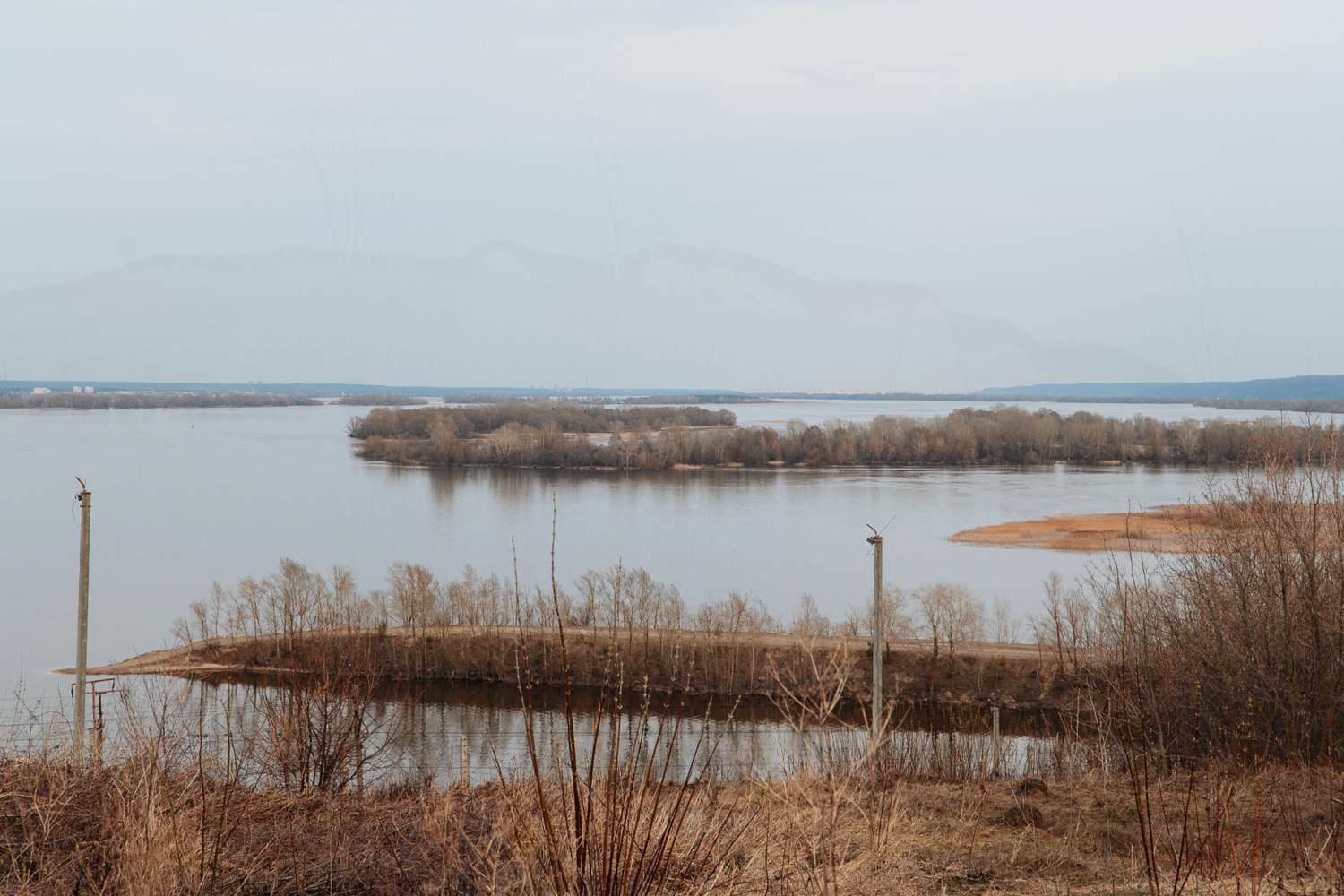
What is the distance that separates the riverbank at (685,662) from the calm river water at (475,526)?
10.6 feet

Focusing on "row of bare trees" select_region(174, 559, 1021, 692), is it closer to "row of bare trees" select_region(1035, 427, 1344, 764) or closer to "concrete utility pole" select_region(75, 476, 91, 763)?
"row of bare trees" select_region(1035, 427, 1344, 764)

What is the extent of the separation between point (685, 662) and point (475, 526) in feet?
64.1

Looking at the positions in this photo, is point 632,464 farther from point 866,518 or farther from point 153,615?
point 153,615

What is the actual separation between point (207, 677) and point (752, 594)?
16.0m

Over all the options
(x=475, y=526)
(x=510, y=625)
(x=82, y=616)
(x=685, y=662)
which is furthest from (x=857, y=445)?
(x=82, y=616)

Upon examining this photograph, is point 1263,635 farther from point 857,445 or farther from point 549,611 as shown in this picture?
point 857,445

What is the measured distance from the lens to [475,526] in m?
42.8

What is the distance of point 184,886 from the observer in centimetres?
407

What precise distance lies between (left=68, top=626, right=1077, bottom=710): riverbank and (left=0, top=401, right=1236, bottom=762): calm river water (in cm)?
324

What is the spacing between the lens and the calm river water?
30.8m

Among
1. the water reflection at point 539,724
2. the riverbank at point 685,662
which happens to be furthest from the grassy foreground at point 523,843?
the riverbank at point 685,662

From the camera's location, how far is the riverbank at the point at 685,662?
23.2m

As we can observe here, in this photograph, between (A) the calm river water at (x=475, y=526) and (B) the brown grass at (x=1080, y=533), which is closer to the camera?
(A) the calm river water at (x=475, y=526)

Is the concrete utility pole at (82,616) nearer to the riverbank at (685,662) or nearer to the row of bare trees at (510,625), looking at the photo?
the riverbank at (685,662)
